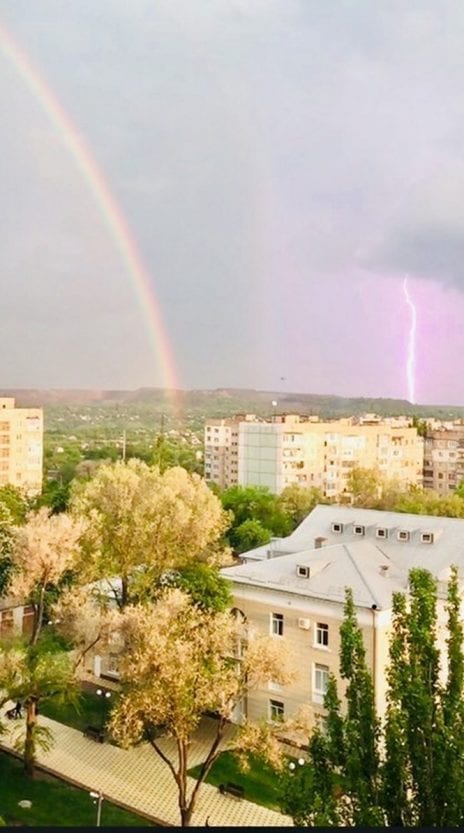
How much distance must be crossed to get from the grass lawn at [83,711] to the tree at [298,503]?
21.1ft

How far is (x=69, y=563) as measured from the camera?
545 cm

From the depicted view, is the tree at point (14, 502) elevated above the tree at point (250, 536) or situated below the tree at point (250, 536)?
above

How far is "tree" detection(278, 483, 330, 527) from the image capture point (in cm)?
1260

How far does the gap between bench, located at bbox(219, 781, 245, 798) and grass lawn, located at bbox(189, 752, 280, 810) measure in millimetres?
46

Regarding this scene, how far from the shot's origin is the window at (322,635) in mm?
5465

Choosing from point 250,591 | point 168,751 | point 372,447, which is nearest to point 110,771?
point 168,751

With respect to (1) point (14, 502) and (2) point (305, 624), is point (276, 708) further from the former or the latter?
(1) point (14, 502)

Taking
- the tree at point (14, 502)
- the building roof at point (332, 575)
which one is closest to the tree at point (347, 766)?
the building roof at point (332, 575)

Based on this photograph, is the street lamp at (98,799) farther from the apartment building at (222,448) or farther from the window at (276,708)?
the apartment building at (222,448)

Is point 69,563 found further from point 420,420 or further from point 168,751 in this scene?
point 420,420

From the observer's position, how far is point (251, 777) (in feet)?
16.6

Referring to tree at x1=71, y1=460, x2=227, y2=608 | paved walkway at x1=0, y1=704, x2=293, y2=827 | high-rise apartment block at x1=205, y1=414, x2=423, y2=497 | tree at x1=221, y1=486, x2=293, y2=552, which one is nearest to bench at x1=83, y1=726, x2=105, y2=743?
paved walkway at x1=0, y1=704, x2=293, y2=827

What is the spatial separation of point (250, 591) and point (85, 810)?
1839mm

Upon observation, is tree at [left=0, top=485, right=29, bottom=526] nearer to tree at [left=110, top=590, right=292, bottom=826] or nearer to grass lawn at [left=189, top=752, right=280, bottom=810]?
grass lawn at [left=189, top=752, right=280, bottom=810]
